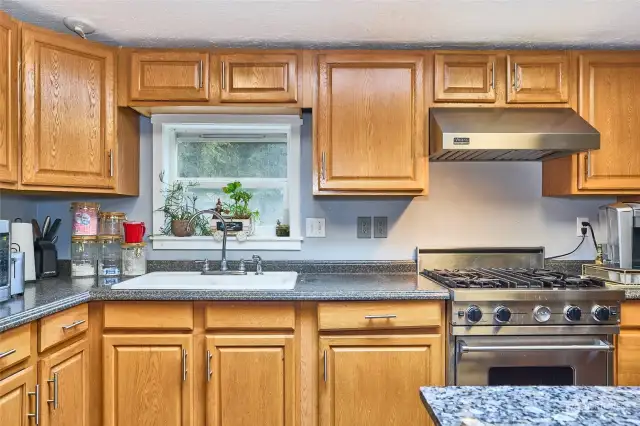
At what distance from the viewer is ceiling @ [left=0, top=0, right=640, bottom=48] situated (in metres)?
1.84

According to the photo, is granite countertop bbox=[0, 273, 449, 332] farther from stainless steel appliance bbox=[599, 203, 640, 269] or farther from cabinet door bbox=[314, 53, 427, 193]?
stainless steel appliance bbox=[599, 203, 640, 269]

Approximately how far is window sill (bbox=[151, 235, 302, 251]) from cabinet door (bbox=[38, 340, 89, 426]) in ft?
2.43

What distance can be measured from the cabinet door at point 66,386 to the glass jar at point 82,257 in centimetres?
54

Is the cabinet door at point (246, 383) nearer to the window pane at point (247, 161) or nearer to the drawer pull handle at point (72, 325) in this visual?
the drawer pull handle at point (72, 325)

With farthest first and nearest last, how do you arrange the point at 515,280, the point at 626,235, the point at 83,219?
the point at 83,219 → the point at 626,235 → the point at 515,280

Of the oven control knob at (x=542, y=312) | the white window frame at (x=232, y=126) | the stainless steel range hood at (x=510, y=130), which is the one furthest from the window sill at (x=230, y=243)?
the oven control knob at (x=542, y=312)

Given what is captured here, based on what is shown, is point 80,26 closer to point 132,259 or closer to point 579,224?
point 132,259

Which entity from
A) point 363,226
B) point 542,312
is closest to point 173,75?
point 363,226

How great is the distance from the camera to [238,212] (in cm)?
246

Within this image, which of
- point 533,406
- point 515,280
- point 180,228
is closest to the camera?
point 533,406

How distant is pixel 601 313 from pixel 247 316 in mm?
1486

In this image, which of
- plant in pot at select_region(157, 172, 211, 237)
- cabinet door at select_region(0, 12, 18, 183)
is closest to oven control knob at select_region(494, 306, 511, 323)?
plant in pot at select_region(157, 172, 211, 237)

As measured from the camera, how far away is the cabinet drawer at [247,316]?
1.84 meters

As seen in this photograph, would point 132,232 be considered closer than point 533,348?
No
